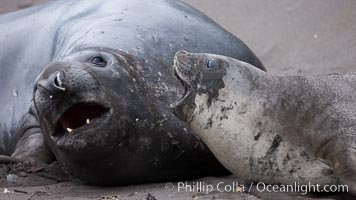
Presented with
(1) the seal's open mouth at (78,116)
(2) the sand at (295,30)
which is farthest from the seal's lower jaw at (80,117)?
(2) the sand at (295,30)

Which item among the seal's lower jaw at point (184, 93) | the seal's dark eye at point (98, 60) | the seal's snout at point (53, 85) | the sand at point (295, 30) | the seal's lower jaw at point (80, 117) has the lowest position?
the sand at point (295, 30)

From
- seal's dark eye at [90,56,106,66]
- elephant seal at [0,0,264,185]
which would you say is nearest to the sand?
elephant seal at [0,0,264,185]

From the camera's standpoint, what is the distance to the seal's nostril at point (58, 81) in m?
4.22

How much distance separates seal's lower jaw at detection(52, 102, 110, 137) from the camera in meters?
4.30

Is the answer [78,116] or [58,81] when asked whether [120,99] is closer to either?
[78,116]

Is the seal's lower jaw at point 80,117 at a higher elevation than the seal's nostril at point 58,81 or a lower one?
lower

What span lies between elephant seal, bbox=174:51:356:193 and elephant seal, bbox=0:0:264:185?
0.98ft

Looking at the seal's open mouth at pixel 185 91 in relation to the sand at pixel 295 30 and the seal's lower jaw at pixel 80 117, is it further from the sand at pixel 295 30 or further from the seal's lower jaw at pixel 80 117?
the sand at pixel 295 30

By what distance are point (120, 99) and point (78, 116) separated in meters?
0.22

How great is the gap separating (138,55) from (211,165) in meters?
0.69

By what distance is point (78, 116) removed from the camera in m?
4.36

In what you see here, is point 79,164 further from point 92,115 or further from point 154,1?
point 154,1

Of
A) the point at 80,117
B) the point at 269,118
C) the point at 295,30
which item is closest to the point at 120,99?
the point at 80,117

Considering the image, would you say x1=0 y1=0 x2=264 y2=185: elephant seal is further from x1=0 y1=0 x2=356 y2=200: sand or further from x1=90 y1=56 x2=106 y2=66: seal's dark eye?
x1=0 y1=0 x2=356 y2=200: sand
